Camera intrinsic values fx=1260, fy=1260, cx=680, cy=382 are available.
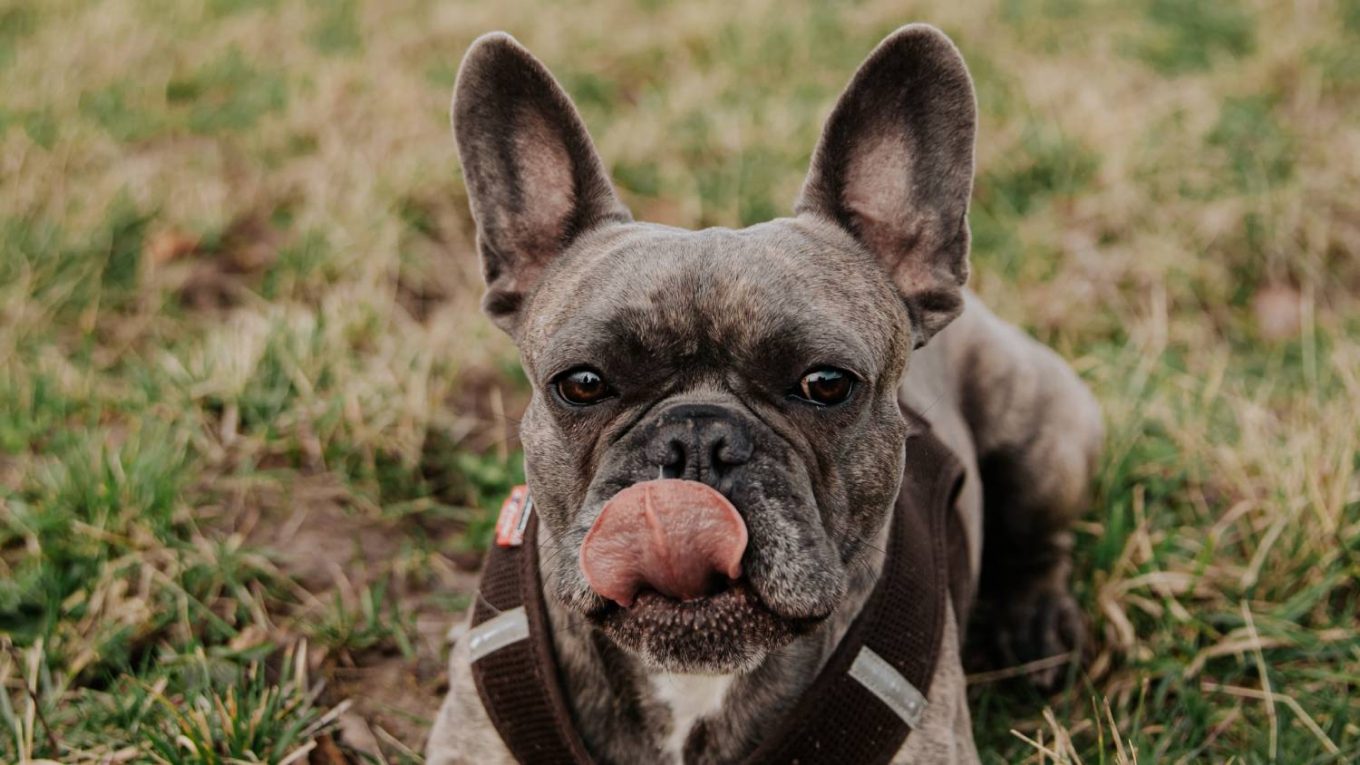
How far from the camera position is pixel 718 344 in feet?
8.82

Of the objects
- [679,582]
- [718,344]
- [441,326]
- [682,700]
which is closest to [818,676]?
[682,700]

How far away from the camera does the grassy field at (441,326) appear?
3688 millimetres

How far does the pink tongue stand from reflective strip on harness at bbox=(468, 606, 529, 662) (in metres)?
0.57

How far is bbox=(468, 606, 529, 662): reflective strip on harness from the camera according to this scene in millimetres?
2881

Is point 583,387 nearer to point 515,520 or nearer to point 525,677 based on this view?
point 515,520

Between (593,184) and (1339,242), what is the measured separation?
14.4ft

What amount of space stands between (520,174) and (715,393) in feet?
3.05

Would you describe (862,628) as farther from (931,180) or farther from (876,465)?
(931,180)

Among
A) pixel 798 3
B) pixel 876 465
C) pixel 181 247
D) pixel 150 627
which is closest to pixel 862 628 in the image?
pixel 876 465

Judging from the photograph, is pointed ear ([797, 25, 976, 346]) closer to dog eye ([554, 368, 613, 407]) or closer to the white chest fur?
dog eye ([554, 368, 613, 407])

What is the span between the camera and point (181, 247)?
5965 mm

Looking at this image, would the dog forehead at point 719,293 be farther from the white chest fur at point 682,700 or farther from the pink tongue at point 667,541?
the white chest fur at point 682,700

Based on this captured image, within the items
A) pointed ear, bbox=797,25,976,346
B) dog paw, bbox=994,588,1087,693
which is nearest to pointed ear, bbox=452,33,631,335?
pointed ear, bbox=797,25,976,346

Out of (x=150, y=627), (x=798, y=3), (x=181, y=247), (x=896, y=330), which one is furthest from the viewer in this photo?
(x=798, y=3)
